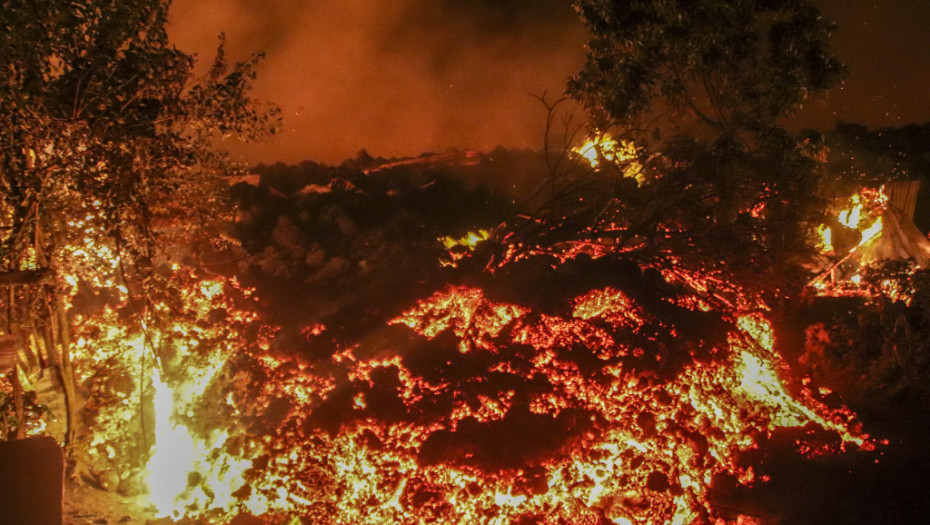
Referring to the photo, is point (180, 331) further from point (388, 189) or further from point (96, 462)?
point (388, 189)

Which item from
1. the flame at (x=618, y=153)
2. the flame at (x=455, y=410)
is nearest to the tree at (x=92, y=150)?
the flame at (x=455, y=410)

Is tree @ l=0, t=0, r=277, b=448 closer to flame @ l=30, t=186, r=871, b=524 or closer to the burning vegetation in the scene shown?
the burning vegetation

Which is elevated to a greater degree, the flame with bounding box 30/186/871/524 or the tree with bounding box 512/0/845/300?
the tree with bounding box 512/0/845/300

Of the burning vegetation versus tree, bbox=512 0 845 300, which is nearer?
the burning vegetation

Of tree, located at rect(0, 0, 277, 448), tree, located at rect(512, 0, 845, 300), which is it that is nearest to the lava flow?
tree, located at rect(512, 0, 845, 300)

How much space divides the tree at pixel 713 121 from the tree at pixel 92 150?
4.62 metres

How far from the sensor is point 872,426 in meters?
7.20

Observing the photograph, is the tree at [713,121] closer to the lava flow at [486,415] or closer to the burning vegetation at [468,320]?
the burning vegetation at [468,320]

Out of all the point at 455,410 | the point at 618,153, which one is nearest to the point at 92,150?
the point at 455,410

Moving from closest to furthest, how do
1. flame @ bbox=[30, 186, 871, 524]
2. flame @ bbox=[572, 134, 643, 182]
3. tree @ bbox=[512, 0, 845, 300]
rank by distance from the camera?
flame @ bbox=[30, 186, 871, 524], tree @ bbox=[512, 0, 845, 300], flame @ bbox=[572, 134, 643, 182]

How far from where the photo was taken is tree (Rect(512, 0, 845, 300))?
7141 millimetres

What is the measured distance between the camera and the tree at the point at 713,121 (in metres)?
7.14

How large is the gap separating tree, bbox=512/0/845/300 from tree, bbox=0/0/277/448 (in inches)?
182

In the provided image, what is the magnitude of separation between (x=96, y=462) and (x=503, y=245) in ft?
20.7
